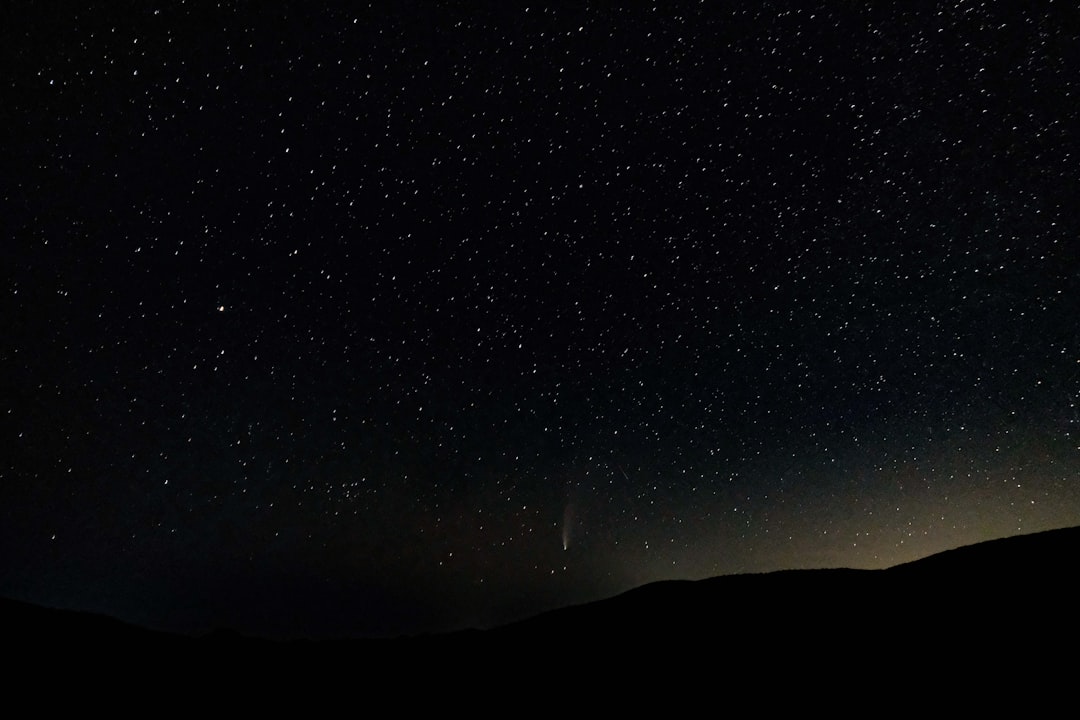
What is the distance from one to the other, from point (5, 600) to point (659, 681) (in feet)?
54.5

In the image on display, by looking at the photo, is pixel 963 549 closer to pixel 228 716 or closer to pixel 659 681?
pixel 659 681

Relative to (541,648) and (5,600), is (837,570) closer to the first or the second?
(541,648)

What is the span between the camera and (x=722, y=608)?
32.5ft

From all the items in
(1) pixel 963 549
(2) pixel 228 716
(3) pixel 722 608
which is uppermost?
(1) pixel 963 549

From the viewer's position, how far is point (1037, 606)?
6.54 m

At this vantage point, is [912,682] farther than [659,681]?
No

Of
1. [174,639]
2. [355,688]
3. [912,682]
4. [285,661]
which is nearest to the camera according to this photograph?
[912,682]

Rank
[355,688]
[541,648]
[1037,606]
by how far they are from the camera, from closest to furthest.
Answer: [1037,606], [355,688], [541,648]

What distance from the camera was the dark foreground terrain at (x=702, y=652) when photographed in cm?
605

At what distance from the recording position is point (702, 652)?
315 inches

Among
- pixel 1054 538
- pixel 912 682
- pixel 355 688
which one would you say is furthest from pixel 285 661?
pixel 1054 538

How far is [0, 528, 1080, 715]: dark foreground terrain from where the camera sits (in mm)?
6051

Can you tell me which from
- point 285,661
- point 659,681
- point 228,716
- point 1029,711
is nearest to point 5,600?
point 285,661

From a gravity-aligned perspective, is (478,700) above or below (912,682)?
below
